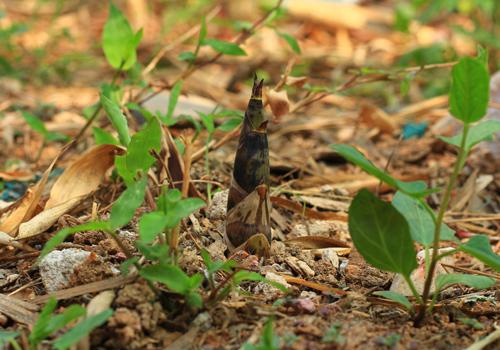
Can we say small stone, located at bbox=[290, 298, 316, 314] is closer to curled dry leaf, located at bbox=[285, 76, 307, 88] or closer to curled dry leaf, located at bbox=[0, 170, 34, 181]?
curled dry leaf, located at bbox=[285, 76, 307, 88]

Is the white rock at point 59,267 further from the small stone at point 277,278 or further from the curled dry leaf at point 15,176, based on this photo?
the curled dry leaf at point 15,176

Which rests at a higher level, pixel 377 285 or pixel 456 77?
pixel 456 77

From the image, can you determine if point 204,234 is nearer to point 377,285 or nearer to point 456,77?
point 377,285

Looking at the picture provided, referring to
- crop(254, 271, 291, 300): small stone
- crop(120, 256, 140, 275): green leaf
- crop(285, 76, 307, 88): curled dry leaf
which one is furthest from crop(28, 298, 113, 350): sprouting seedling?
crop(285, 76, 307, 88): curled dry leaf

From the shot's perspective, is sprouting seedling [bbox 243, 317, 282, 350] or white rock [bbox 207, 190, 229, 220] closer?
sprouting seedling [bbox 243, 317, 282, 350]

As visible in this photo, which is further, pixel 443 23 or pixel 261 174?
pixel 443 23

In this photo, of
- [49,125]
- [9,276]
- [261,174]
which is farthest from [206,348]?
[49,125]

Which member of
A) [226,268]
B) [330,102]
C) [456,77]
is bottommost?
[330,102]
